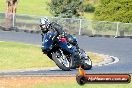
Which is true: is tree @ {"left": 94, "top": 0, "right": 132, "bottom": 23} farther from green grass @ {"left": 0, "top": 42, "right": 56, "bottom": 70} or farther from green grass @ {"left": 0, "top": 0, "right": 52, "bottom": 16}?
green grass @ {"left": 0, "top": 42, "right": 56, "bottom": 70}

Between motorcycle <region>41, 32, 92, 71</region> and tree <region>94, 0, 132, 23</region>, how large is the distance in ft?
127

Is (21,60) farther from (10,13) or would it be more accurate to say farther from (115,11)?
(115,11)

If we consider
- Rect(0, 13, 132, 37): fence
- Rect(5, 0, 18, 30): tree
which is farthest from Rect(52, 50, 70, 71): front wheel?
Rect(5, 0, 18, 30): tree

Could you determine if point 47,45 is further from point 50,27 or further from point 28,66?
point 28,66

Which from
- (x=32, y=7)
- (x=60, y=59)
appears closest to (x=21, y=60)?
(x=60, y=59)

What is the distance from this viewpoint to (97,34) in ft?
140

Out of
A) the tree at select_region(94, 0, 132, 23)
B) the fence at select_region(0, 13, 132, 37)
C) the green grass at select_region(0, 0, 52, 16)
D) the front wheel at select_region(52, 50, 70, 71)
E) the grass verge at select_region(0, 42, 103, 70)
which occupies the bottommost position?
the green grass at select_region(0, 0, 52, 16)

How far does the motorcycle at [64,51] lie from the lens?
7.74 metres

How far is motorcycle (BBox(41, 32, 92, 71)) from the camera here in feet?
25.4

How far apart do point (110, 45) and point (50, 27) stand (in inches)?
1074

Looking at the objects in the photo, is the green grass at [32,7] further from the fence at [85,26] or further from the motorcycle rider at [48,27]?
the motorcycle rider at [48,27]

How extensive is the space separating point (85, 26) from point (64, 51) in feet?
113

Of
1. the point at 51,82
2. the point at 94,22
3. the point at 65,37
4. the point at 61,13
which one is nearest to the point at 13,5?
the point at 61,13

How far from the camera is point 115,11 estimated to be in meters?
47.8
